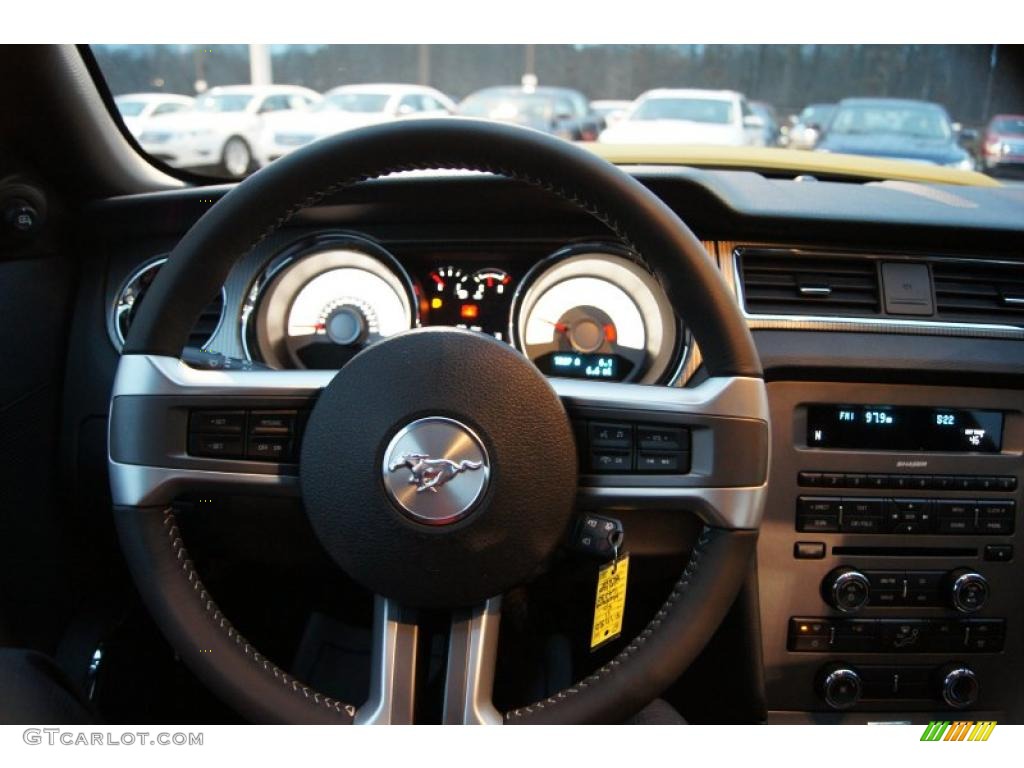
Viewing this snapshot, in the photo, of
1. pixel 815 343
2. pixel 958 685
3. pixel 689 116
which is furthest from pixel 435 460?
pixel 689 116

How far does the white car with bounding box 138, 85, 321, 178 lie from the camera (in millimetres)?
2385

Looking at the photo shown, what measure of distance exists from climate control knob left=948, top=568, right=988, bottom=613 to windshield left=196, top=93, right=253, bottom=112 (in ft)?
8.06

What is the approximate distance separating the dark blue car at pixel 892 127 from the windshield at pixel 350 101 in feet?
6.29

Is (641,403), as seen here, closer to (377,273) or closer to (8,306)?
(377,273)

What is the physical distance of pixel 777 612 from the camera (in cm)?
192

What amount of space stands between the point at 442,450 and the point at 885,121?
4.50 metres

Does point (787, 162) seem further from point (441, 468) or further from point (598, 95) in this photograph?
point (598, 95)

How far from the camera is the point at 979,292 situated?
191 cm

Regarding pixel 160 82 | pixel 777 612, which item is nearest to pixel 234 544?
pixel 777 612

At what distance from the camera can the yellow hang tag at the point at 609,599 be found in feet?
4.60

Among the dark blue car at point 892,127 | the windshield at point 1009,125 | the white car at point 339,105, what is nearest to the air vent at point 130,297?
the white car at point 339,105

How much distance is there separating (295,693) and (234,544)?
0.40m
